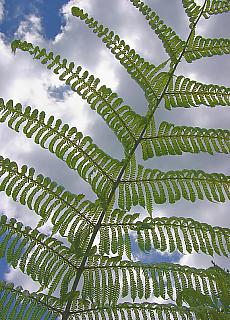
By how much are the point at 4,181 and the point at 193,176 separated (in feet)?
3.05

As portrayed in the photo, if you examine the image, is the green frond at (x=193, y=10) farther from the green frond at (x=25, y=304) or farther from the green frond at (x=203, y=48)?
the green frond at (x=25, y=304)

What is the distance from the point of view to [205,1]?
9.75ft

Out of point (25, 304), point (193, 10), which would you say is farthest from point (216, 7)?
point (25, 304)

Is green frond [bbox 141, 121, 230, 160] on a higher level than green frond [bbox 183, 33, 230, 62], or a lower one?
lower

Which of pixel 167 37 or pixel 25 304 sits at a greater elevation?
pixel 167 37

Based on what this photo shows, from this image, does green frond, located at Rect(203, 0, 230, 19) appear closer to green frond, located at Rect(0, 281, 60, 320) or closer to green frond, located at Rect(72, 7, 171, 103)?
green frond, located at Rect(72, 7, 171, 103)

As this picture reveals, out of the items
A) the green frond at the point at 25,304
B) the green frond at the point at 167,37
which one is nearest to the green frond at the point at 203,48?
the green frond at the point at 167,37

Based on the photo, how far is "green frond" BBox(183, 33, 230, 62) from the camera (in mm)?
2795

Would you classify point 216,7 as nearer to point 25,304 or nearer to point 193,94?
point 193,94

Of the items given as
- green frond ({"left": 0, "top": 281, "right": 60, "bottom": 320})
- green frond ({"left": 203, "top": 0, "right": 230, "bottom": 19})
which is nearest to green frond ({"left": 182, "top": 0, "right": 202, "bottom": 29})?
green frond ({"left": 203, "top": 0, "right": 230, "bottom": 19})

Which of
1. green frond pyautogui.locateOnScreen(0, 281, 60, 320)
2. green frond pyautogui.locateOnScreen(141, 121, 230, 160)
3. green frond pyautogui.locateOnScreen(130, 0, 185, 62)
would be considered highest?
green frond pyautogui.locateOnScreen(130, 0, 185, 62)

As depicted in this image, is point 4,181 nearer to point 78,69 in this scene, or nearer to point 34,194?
point 34,194

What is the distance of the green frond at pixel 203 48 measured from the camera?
9.17 feet

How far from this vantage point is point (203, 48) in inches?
111
